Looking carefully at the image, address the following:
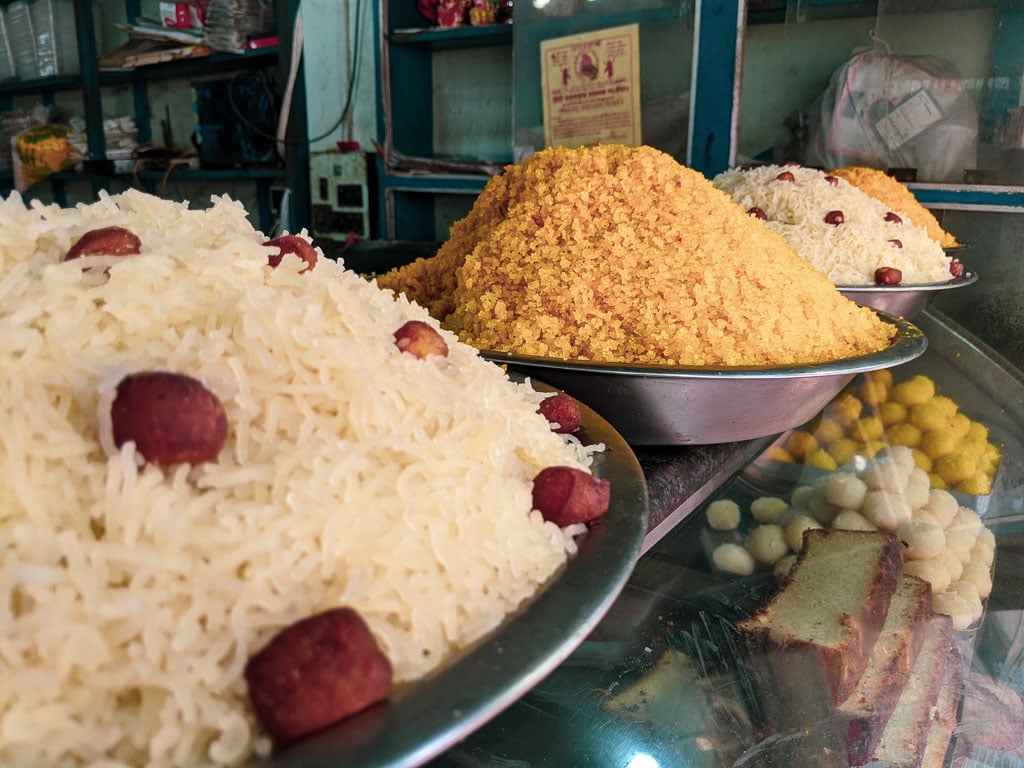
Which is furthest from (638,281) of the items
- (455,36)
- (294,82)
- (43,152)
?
(43,152)

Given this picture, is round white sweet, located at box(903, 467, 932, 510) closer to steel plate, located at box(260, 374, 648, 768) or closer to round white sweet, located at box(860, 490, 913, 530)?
round white sweet, located at box(860, 490, 913, 530)

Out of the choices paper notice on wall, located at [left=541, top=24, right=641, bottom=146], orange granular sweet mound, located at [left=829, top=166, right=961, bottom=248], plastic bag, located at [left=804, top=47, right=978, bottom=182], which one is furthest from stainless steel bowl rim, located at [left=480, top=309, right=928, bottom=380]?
paper notice on wall, located at [left=541, top=24, right=641, bottom=146]

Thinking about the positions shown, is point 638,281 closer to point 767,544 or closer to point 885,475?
point 767,544

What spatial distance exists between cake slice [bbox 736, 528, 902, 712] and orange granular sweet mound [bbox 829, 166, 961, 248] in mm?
1635

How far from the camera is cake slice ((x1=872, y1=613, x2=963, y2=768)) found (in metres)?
0.83

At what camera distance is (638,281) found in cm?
105

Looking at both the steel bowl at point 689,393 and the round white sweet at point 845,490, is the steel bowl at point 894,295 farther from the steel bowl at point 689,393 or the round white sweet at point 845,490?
the steel bowl at point 689,393

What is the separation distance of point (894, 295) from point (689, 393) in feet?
3.55

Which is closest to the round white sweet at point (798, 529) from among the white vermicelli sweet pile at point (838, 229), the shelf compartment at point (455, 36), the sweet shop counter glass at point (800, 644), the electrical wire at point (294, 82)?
the sweet shop counter glass at point (800, 644)

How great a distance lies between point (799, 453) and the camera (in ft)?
4.29

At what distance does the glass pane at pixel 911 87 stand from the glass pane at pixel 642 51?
343 mm

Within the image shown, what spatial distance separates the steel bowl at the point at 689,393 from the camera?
35.2 inches

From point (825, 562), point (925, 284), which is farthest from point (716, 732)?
point (925, 284)

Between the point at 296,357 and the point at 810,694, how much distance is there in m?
0.71
